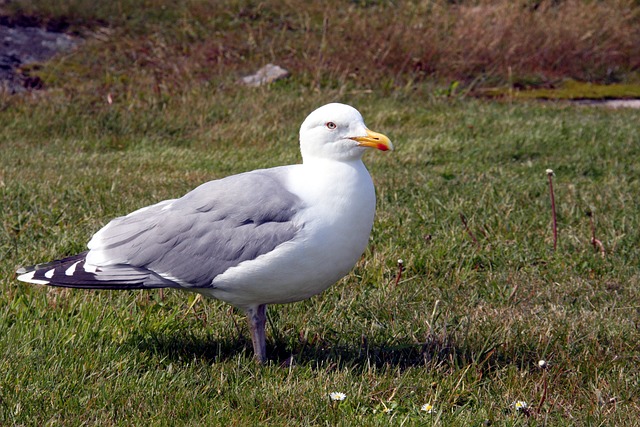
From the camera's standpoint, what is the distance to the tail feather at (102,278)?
3.30m

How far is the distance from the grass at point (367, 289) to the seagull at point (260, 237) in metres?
0.29

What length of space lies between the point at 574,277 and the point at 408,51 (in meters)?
5.23

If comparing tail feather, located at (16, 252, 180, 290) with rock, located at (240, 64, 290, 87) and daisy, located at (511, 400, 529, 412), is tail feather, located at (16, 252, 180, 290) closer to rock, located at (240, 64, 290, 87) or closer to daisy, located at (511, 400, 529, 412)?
daisy, located at (511, 400, 529, 412)

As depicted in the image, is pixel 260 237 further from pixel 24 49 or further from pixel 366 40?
pixel 24 49

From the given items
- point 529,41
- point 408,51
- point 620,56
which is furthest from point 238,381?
point 620,56

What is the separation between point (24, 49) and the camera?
9422mm

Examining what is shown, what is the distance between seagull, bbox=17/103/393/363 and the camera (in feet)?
10.4

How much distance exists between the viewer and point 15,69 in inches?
353

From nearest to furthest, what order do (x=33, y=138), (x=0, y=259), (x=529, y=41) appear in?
1. (x=0, y=259)
2. (x=33, y=138)
3. (x=529, y=41)

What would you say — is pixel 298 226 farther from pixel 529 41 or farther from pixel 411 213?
pixel 529 41

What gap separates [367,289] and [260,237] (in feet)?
3.82

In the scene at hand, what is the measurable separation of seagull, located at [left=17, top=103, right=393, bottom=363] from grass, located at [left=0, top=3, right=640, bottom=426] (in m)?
0.29

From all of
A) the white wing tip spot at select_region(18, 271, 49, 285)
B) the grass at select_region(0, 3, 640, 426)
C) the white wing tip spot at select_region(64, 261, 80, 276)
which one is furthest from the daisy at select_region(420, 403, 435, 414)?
the white wing tip spot at select_region(18, 271, 49, 285)

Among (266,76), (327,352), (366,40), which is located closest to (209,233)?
(327,352)
